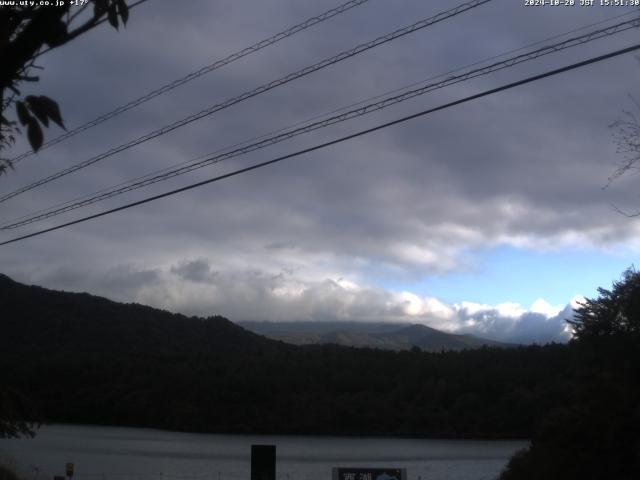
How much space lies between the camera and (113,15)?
13.5 ft

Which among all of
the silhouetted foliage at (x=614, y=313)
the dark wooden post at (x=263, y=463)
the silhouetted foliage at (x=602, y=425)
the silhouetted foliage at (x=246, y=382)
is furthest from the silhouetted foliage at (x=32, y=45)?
the silhouetted foliage at (x=246, y=382)

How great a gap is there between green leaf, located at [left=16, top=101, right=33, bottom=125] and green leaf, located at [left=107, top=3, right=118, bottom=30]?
0.67 metres

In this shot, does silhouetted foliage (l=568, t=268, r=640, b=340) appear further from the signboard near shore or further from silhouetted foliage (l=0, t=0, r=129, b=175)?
silhouetted foliage (l=0, t=0, r=129, b=175)

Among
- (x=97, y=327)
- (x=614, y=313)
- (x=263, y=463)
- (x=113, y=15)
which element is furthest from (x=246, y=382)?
(x=113, y=15)

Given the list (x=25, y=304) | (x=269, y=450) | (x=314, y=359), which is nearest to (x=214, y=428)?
(x=314, y=359)

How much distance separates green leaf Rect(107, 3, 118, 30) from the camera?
409cm

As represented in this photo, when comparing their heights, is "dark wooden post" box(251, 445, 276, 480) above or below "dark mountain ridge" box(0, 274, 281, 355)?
below

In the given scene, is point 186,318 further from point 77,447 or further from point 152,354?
point 77,447

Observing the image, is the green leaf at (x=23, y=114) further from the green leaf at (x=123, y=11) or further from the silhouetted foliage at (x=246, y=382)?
the silhouetted foliage at (x=246, y=382)

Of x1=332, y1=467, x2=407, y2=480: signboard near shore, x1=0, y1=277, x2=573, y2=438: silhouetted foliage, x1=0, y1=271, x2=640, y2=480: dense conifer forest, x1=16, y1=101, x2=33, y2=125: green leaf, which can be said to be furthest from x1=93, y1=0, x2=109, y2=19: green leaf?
x1=0, y1=277, x2=573, y2=438: silhouetted foliage

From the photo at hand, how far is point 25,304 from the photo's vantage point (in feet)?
259

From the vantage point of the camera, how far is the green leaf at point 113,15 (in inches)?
161

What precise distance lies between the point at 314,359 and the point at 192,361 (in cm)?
1750

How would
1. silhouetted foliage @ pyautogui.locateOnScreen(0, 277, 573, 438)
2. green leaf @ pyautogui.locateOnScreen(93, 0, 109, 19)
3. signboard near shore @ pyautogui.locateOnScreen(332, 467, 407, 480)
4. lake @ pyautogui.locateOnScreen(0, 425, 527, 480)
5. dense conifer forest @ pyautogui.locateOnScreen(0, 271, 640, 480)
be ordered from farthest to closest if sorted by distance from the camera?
silhouetted foliage @ pyautogui.locateOnScreen(0, 277, 573, 438), dense conifer forest @ pyautogui.locateOnScreen(0, 271, 640, 480), lake @ pyautogui.locateOnScreen(0, 425, 527, 480), signboard near shore @ pyautogui.locateOnScreen(332, 467, 407, 480), green leaf @ pyautogui.locateOnScreen(93, 0, 109, 19)
